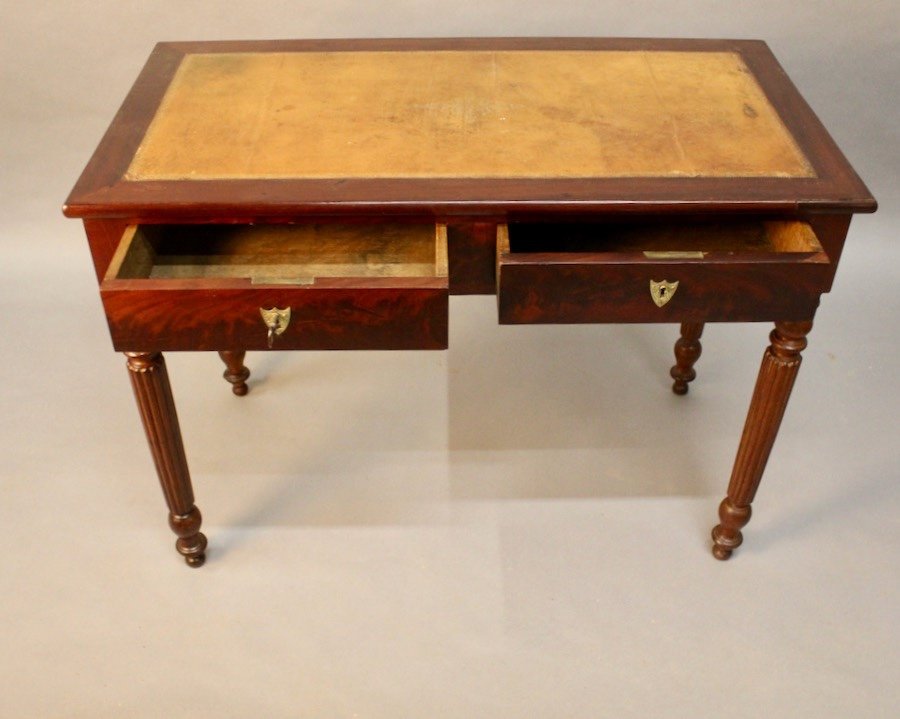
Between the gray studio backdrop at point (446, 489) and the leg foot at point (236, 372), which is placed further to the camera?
the leg foot at point (236, 372)

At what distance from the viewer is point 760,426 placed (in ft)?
5.05

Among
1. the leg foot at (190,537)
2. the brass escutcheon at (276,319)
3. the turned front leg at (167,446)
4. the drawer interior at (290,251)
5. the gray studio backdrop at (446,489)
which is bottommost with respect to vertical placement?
the gray studio backdrop at (446,489)

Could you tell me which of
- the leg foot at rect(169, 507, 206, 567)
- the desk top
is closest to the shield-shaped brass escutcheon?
the desk top

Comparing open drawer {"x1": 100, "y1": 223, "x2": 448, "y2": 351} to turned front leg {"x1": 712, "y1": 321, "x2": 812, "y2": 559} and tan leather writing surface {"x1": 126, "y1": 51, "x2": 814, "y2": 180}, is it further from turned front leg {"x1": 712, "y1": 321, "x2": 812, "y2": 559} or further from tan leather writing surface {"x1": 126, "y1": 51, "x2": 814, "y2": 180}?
turned front leg {"x1": 712, "y1": 321, "x2": 812, "y2": 559}

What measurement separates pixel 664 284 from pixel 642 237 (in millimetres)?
260

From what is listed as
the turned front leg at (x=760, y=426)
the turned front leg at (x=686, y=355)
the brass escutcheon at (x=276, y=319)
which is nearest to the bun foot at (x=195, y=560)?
the brass escutcheon at (x=276, y=319)

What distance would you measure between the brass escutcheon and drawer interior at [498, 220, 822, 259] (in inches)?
15.1

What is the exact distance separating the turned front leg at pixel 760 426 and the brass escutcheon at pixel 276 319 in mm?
681

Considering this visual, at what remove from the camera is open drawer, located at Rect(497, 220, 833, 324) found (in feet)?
4.22

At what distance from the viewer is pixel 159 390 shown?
1456mm

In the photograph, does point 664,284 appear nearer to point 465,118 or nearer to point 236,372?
point 465,118

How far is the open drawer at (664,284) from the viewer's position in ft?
4.22

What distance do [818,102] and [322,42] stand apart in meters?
1.10

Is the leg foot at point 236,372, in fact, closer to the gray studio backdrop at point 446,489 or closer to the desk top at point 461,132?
the gray studio backdrop at point 446,489
